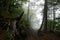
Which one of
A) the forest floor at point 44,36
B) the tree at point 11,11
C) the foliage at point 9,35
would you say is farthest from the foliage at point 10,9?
the forest floor at point 44,36

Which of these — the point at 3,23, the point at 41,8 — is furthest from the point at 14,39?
the point at 41,8

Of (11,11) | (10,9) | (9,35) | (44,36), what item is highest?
(10,9)

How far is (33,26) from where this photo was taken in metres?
12.7

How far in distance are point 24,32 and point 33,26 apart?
243cm

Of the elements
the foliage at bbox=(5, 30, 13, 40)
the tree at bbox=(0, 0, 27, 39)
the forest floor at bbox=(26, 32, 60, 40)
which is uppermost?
the tree at bbox=(0, 0, 27, 39)

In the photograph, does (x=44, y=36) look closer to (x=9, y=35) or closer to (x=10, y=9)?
(x=9, y=35)

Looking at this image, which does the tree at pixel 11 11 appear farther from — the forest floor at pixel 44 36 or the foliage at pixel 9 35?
the forest floor at pixel 44 36

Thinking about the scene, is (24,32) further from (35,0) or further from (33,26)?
(35,0)

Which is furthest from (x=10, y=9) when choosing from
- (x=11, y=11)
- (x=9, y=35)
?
(x=9, y=35)

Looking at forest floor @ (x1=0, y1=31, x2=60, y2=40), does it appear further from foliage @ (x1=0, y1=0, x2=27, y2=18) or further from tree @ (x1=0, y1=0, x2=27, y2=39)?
foliage @ (x1=0, y1=0, x2=27, y2=18)

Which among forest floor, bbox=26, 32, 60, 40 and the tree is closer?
the tree

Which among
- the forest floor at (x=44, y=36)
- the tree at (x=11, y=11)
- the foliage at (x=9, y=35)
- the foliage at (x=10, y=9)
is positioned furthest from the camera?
the foliage at (x=10, y=9)

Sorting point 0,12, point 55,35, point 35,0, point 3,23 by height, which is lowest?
point 55,35

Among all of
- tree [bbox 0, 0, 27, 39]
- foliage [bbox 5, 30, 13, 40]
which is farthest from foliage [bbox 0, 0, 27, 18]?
foliage [bbox 5, 30, 13, 40]
